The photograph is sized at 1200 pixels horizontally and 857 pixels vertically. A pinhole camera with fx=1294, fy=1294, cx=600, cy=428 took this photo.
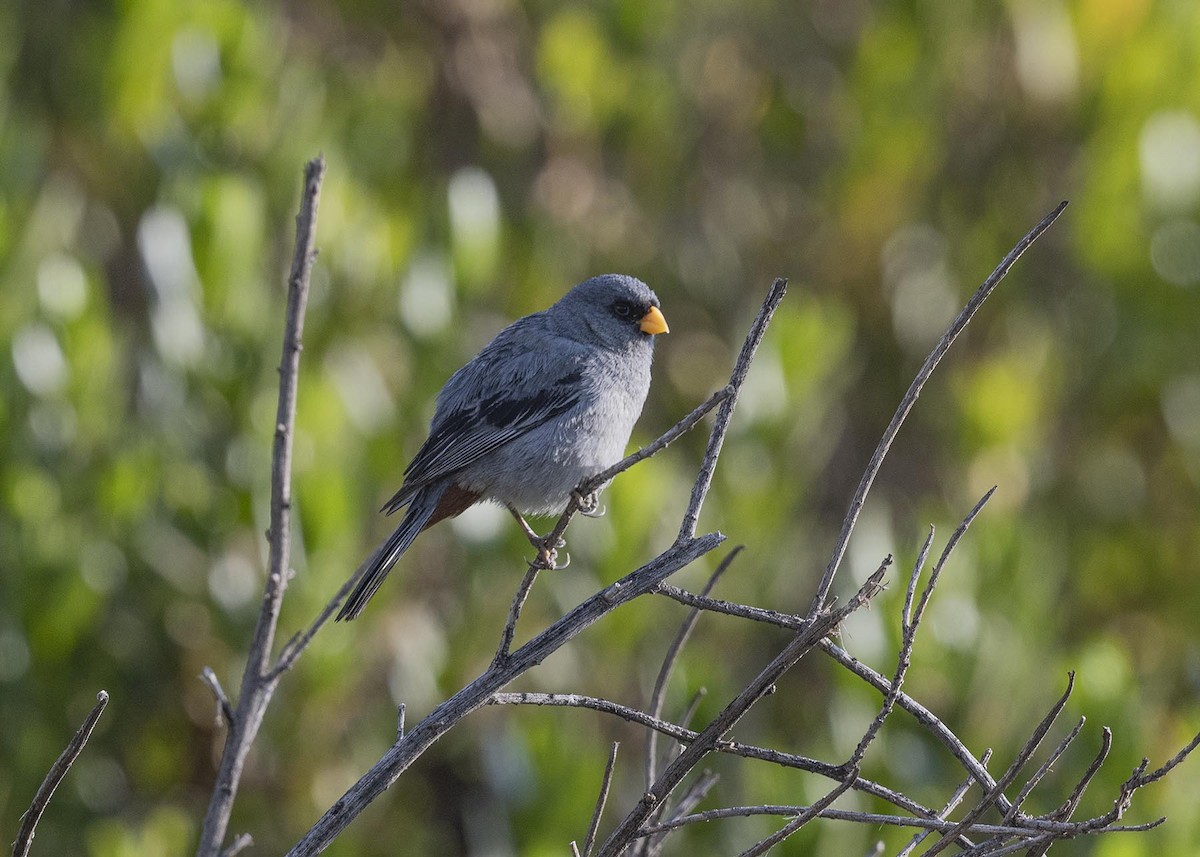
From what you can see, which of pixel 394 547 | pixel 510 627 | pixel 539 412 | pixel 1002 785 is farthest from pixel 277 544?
pixel 539 412

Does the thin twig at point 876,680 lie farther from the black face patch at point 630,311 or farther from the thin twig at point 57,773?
the black face patch at point 630,311

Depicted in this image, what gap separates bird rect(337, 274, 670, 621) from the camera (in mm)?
3623

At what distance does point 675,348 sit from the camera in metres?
6.67

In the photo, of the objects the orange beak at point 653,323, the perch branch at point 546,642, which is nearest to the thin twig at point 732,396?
the perch branch at point 546,642

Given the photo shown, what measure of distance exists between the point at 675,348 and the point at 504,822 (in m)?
2.85

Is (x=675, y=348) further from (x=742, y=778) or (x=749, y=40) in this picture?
(x=742, y=778)

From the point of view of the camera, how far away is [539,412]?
3.71 metres

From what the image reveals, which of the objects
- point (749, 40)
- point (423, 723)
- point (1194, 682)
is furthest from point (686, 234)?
point (423, 723)

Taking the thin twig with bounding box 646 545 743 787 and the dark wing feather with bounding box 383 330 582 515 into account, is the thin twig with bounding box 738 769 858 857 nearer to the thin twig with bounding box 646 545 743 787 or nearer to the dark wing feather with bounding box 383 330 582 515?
the thin twig with bounding box 646 545 743 787

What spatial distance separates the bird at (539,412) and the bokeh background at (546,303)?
0.85m

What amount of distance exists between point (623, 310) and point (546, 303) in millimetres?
1962

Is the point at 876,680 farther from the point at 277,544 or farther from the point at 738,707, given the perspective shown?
the point at 277,544

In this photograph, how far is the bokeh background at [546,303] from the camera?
15.1 feet

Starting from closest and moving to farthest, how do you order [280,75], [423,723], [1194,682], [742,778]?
[423,723]
[742,778]
[1194,682]
[280,75]
